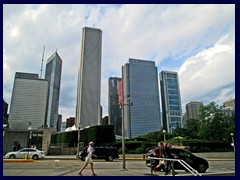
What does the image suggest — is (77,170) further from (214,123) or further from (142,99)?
(142,99)

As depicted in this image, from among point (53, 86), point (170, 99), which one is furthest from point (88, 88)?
point (170, 99)

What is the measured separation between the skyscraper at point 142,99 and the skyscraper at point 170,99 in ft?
98.2

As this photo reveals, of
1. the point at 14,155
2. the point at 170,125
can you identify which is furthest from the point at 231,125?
the point at 170,125

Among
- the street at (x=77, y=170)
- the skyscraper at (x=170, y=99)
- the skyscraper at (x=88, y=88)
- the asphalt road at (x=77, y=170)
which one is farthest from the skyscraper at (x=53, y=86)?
the street at (x=77, y=170)

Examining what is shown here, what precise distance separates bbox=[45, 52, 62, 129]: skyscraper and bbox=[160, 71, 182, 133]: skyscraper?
63652 mm

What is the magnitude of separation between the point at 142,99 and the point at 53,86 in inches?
2833

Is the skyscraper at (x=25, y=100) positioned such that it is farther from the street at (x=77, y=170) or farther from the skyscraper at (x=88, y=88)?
the street at (x=77, y=170)

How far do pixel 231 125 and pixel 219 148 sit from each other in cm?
1070

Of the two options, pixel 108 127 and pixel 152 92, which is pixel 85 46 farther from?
pixel 108 127

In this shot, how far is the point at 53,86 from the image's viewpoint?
143 metres

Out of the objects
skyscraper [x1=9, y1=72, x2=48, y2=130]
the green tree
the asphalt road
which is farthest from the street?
skyscraper [x1=9, y1=72, x2=48, y2=130]

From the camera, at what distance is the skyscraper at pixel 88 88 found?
10974 centimetres

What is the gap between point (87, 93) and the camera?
11212 cm

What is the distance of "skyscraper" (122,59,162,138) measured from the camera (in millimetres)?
83863
